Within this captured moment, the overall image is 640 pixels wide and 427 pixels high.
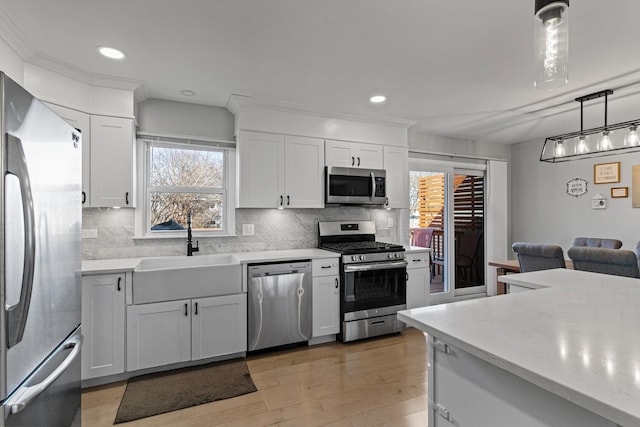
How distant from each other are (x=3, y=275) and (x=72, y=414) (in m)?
0.95

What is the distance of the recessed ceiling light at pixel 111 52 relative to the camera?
223 cm

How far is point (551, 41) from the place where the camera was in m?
1.20

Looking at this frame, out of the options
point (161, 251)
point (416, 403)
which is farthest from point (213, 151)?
point (416, 403)

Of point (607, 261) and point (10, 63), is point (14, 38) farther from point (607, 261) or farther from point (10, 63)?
point (607, 261)

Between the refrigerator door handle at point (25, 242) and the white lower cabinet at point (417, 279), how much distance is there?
131 inches

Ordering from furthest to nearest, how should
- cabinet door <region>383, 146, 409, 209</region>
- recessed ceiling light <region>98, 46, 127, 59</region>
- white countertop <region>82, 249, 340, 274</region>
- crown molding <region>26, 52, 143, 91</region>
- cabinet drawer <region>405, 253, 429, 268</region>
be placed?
cabinet door <region>383, 146, 409, 209</region> < cabinet drawer <region>405, 253, 429, 268</region> < white countertop <region>82, 249, 340, 274</region> < crown molding <region>26, 52, 143, 91</region> < recessed ceiling light <region>98, 46, 127, 59</region>

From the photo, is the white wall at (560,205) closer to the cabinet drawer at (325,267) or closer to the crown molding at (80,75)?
the cabinet drawer at (325,267)

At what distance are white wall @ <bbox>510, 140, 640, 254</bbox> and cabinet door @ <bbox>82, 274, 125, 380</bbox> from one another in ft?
18.1

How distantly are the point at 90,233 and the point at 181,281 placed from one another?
103 cm

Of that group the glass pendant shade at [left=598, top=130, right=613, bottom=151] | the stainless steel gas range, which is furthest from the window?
the glass pendant shade at [left=598, top=130, right=613, bottom=151]

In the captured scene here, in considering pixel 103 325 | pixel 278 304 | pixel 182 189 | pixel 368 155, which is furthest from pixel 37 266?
pixel 368 155

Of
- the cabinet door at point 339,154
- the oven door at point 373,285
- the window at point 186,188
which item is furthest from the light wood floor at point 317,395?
the cabinet door at point 339,154

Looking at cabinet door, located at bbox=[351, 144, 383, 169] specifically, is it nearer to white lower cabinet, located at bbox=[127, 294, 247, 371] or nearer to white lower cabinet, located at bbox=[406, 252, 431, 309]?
white lower cabinet, located at bbox=[406, 252, 431, 309]

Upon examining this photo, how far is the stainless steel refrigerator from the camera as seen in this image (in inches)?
41.6
